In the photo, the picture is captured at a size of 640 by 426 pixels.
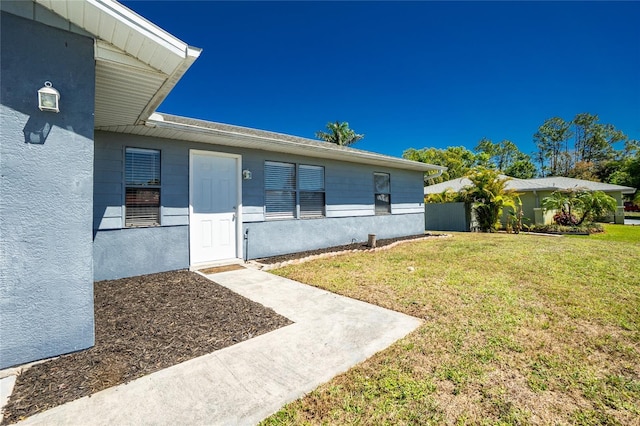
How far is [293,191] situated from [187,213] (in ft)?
9.30

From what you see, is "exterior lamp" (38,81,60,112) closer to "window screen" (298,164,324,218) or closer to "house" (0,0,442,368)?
"house" (0,0,442,368)

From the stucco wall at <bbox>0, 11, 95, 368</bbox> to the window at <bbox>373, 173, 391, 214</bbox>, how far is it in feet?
28.6

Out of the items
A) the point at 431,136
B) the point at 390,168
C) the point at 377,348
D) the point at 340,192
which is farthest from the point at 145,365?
the point at 431,136

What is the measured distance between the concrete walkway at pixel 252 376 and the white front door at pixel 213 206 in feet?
10.5

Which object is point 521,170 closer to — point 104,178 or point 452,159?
point 452,159

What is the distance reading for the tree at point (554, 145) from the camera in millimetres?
38156

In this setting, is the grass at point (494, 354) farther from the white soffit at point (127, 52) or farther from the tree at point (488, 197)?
the tree at point (488, 197)

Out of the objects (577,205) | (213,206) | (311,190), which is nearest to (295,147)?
(311,190)

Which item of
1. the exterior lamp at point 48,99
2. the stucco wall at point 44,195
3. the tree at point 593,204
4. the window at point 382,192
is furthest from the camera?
the tree at point 593,204

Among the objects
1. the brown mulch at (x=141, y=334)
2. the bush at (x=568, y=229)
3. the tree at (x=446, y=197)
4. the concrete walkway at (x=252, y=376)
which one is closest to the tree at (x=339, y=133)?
the tree at (x=446, y=197)

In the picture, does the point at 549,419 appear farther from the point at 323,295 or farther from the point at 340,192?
the point at 340,192

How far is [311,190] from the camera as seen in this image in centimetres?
816

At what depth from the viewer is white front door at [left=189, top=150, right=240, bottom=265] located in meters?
6.07

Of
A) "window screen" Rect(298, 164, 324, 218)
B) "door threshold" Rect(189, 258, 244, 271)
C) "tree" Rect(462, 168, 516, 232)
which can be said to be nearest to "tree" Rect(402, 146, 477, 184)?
"tree" Rect(462, 168, 516, 232)
